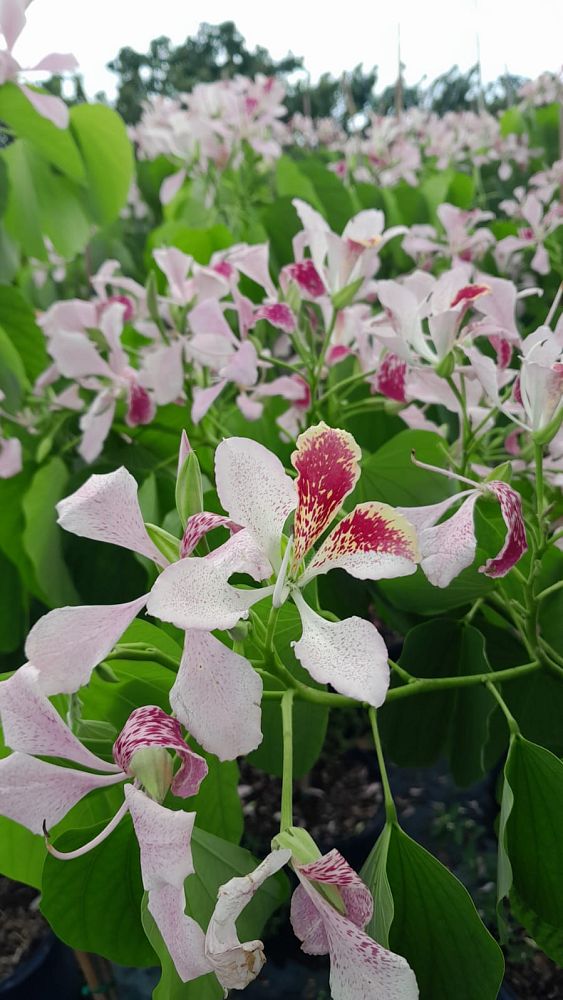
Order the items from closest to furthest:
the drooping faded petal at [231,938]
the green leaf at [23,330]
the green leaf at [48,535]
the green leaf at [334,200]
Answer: the drooping faded petal at [231,938], the green leaf at [48,535], the green leaf at [23,330], the green leaf at [334,200]

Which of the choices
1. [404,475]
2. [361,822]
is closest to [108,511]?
[404,475]

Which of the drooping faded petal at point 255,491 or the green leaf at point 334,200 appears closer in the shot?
the drooping faded petal at point 255,491

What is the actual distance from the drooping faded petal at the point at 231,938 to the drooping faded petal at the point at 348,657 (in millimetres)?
76

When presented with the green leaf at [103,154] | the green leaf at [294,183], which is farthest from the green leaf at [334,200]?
the green leaf at [103,154]

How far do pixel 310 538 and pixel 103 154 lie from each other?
99cm

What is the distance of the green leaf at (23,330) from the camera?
1124 mm

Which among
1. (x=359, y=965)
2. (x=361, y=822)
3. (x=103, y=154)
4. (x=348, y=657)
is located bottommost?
(x=361, y=822)

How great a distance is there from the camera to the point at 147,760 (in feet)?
1.20

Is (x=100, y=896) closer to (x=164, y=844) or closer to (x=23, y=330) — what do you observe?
(x=164, y=844)

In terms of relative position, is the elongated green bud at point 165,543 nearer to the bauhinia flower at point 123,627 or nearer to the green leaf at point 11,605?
the bauhinia flower at point 123,627

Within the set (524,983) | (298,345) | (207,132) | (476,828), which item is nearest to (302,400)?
(298,345)

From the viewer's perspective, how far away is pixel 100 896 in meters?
0.48

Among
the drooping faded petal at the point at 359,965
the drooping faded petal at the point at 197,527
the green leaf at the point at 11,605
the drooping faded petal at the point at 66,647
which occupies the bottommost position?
the green leaf at the point at 11,605

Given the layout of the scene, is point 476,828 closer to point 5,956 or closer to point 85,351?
point 5,956
